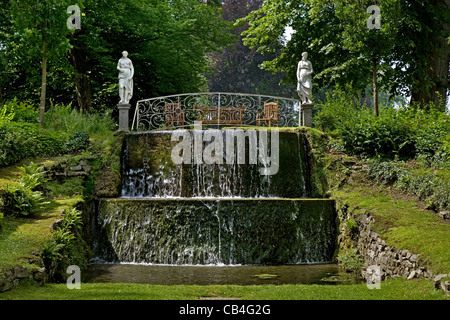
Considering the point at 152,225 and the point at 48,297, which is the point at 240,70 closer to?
the point at 152,225

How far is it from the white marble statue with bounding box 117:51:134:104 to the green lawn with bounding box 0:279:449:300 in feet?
30.9

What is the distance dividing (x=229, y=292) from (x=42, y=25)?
11632 millimetres

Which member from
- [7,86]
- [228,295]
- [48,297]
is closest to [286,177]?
[228,295]

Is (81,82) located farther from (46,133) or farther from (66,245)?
(66,245)

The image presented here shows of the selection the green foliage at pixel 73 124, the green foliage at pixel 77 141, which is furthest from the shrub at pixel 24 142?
the green foliage at pixel 73 124

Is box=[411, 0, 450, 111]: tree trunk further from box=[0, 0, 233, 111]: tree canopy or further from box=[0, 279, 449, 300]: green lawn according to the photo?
box=[0, 279, 449, 300]: green lawn

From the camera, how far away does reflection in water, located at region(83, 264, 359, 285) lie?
836 centimetres

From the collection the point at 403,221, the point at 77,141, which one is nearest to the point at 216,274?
the point at 403,221

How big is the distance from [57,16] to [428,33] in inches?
520

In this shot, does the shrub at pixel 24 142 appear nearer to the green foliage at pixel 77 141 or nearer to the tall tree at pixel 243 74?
the green foliage at pixel 77 141

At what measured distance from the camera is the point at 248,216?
11.0m

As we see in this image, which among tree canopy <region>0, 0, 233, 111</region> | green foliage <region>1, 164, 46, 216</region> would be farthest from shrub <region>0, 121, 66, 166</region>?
tree canopy <region>0, 0, 233, 111</region>

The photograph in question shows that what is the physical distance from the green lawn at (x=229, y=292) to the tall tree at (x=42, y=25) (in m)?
9.73

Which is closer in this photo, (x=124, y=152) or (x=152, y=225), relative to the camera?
(x=152, y=225)
